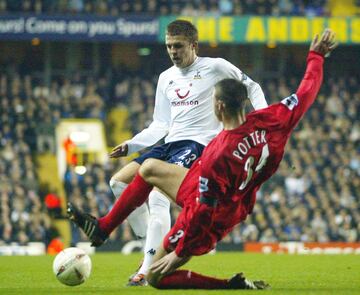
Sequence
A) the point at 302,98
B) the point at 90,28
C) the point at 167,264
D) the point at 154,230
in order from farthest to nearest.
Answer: the point at 90,28 < the point at 154,230 < the point at 302,98 < the point at 167,264

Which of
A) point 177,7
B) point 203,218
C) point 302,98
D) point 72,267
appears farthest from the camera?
point 177,7

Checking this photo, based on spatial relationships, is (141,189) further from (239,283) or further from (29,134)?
(29,134)

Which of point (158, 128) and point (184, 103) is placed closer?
point (184, 103)

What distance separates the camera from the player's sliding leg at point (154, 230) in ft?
29.3

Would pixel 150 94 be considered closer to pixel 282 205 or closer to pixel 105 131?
pixel 105 131

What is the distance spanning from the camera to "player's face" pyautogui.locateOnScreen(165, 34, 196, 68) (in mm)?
9062

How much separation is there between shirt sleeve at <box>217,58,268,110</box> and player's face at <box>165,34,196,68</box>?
29cm

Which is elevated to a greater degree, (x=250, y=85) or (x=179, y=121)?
(x=250, y=85)

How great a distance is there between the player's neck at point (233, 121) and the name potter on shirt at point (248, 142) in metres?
0.13

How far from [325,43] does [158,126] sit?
93.3 inches

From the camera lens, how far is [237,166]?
762 centimetres

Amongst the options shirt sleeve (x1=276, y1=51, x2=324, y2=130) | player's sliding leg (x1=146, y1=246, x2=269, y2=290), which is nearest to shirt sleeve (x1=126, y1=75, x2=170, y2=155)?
player's sliding leg (x1=146, y1=246, x2=269, y2=290)

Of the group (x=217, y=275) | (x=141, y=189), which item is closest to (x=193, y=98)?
(x=141, y=189)

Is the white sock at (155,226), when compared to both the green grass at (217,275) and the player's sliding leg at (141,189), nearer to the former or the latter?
the green grass at (217,275)
